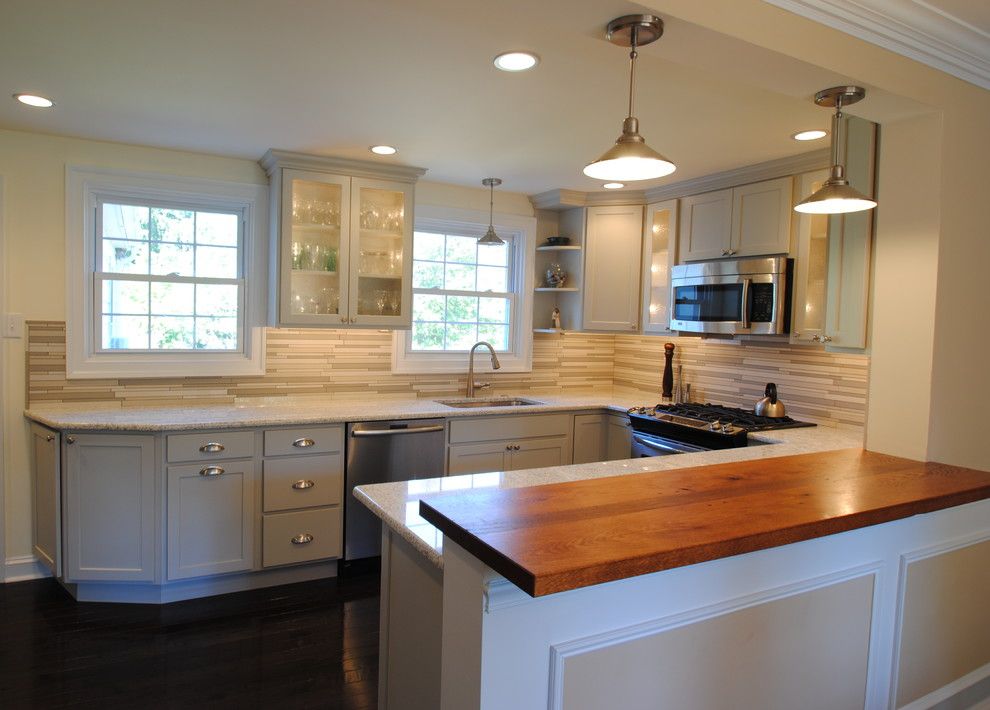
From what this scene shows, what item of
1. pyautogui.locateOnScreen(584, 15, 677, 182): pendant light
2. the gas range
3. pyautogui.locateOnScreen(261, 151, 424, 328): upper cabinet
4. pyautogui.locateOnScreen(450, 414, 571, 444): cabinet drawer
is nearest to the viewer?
pyautogui.locateOnScreen(584, 15, 677, 182): pendant light

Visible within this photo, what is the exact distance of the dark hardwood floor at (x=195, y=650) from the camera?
236 centimetres

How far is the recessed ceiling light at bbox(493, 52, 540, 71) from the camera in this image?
2121mm

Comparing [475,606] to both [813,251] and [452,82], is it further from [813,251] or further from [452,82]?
[813,251]

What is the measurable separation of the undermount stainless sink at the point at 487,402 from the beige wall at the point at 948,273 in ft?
7.44

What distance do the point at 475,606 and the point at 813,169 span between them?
9.52 ft

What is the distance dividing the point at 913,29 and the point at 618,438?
8.75ft

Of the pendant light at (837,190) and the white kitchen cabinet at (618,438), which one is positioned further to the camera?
the white kitchen cabinet at (618,438)

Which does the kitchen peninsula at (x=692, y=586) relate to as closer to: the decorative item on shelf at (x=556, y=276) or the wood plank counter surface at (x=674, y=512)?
the wood plank counter surface at (x=674, y=512)

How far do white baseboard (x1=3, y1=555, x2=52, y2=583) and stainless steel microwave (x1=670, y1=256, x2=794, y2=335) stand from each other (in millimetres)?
3709

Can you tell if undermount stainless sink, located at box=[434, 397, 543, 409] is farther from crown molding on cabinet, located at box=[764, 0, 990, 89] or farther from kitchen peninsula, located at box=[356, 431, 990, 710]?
crown molding on cabinet, located at box=[764, 0, 990, 89]

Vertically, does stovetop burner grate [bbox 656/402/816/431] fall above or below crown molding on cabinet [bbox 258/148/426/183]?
below

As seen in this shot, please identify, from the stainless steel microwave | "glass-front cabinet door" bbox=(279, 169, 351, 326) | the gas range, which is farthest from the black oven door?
"glass-front cabinet door" bbox=(279, 169, 351, 326)

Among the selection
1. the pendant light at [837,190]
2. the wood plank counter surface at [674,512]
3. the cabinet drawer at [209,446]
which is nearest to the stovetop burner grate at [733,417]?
the wood plank counter surface at [674,512]

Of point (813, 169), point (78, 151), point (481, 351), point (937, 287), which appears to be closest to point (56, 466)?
point (78, 151)
